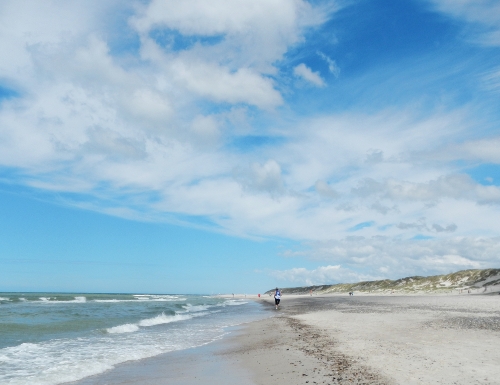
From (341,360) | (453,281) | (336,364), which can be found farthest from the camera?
(453,281)

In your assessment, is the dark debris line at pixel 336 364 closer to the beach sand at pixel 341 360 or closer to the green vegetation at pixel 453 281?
the beach sand at pixel 341 360

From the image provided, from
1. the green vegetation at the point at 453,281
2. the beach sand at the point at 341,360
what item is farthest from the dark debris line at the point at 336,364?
the green vegetation at the point at 453,281

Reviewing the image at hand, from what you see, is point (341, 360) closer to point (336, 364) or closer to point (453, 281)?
point (336, 364)

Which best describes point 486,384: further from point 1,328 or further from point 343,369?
point 1,328

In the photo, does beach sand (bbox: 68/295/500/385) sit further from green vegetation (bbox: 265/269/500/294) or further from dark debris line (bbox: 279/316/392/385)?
green vegetation (bbox: 265/269/500/294)

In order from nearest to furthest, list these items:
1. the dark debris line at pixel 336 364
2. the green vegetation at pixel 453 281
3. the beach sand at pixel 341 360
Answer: the dark debris line at pixel 336 364, the beach sand at pixel 341 360, the green vegetation at pixel 453 281

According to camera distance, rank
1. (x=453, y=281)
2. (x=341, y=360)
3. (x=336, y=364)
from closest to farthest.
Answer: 1. (x=336, y=364)
2. (x=341, y=360)
3. (x=453, y=281)

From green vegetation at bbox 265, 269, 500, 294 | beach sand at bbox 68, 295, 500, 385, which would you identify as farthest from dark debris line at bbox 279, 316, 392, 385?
green vegetation at bbox 265, 269, 500, 294

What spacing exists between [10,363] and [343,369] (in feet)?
41.6

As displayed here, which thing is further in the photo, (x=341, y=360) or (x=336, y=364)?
(x=341, y=360)

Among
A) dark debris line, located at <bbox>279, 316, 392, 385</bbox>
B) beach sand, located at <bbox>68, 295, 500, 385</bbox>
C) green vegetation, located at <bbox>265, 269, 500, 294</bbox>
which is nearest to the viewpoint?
dark debris line, located at <bbox>279, 316, 392, 385</bbox>

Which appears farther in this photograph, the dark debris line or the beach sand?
the beach sand

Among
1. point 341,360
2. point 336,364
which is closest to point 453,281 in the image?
point 341,360

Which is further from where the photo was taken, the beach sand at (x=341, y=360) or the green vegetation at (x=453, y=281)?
the green vegetation at (x=453, y=281)
